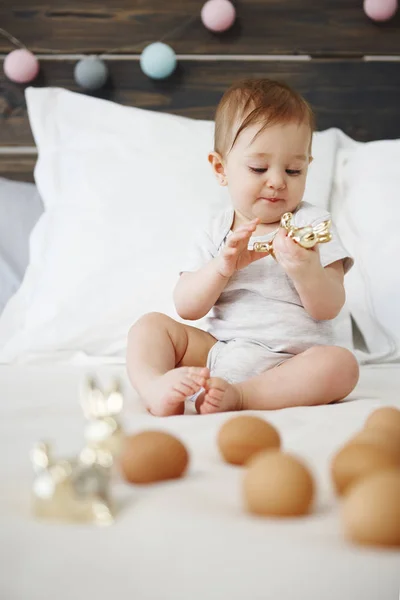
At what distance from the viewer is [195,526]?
521mm

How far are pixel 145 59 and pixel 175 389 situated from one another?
1190 mm

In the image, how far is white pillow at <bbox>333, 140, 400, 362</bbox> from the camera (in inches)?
55.0

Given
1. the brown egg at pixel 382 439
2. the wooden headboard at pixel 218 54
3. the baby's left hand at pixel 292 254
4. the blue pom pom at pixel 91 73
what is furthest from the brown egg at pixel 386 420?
the blue pom pom at pixel 91 73

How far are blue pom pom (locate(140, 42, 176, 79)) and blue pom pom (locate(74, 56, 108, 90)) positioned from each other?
0.11m

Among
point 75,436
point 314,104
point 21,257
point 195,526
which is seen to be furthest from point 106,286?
point 195,526

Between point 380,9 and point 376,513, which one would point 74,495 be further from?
point 380,9

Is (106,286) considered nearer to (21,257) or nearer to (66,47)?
(21,257)

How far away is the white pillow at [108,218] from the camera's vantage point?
1.42 meters

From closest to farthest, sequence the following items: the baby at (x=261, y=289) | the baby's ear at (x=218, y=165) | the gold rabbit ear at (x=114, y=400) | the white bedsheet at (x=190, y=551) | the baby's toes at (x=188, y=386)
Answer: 1. the white bedsheet at (x=190, y=551)
2. the gold rabbit ear at (x=114, y=400)
3. the baby's toes at (x=188, y=386)
4. the baby at (x=261, y=289)
5. the baby's ear at (x=218, y=165)

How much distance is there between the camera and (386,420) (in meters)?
0.71

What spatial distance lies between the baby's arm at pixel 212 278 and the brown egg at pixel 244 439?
407 mm

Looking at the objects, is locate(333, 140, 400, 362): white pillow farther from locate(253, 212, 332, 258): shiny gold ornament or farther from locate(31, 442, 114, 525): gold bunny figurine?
locate(31, 442, 114, 525): gold bunny figurine

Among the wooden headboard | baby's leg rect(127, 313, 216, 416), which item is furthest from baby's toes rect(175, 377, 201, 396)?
the wooden headboard

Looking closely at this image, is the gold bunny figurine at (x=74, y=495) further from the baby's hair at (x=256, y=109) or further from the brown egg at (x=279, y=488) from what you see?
the baby's hair at (x=256, y=109)
